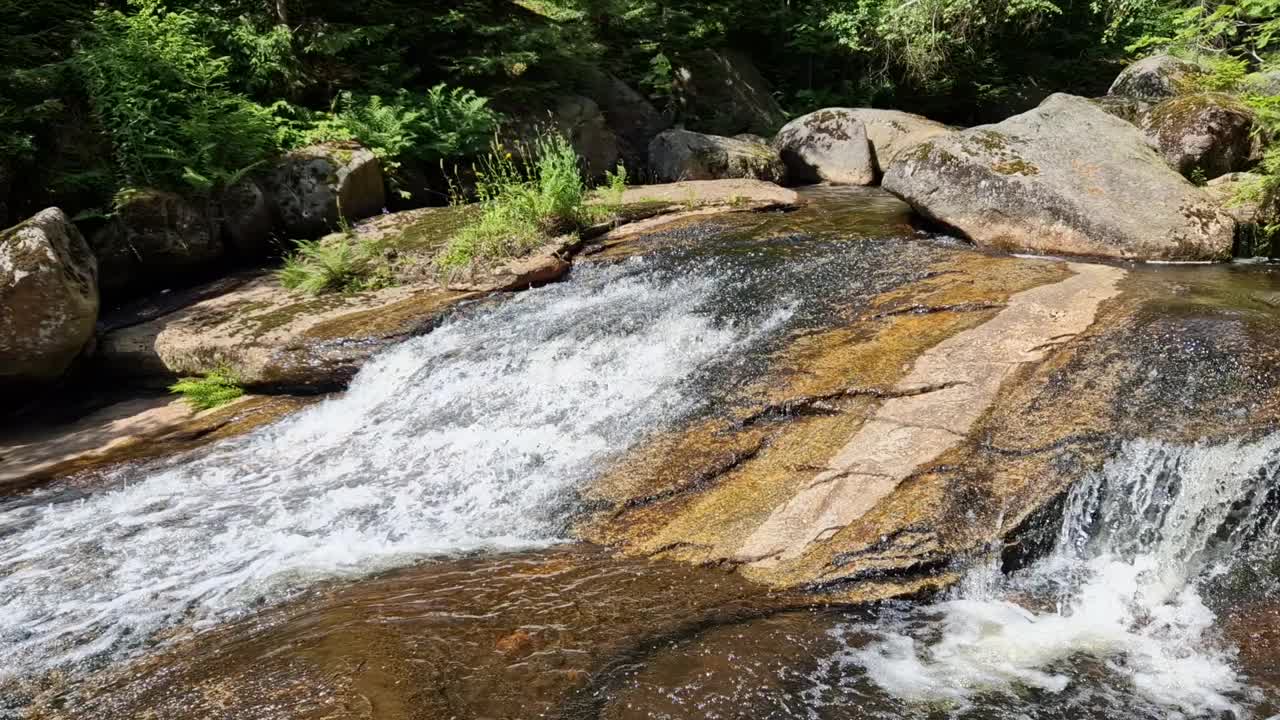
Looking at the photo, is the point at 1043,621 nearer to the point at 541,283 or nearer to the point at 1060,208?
the point at 1060,208

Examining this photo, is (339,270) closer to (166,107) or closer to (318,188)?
(318,188)

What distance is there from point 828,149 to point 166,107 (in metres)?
9.51

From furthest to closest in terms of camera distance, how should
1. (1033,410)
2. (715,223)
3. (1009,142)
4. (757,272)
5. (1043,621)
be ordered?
(715,223) → (1009,142) → (757,272) → (1033,410) → (1043,621)

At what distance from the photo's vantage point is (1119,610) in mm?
3883

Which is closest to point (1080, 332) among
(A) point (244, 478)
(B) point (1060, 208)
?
(B) point (1060, 208)

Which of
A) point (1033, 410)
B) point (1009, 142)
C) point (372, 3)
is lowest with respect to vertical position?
point (1033, 410)

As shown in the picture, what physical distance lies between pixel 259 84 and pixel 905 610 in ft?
35.8

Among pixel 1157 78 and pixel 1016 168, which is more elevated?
pixel 1157 78

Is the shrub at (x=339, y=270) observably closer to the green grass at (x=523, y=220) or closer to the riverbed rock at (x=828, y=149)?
the green grass at (x=523, y=220)

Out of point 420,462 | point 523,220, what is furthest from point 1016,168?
point 420,462

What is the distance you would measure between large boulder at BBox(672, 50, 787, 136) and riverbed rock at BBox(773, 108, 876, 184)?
318 centimetres

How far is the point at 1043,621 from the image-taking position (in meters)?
3.84

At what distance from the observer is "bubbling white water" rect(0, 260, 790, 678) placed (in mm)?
4422

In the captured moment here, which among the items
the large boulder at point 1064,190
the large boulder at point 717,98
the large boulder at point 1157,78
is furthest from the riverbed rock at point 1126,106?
the large boulder at point 717,98
